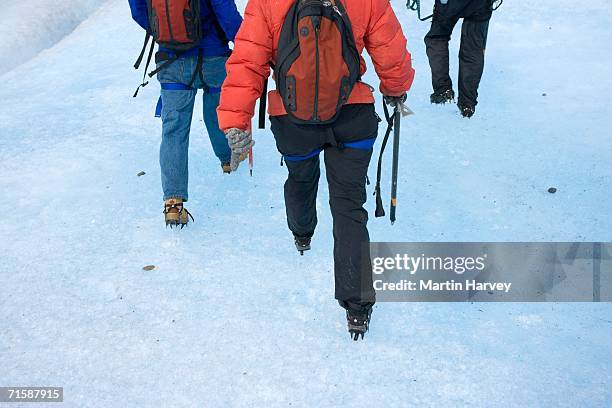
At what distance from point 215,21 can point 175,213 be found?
4.41 ft

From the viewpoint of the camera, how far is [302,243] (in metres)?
3.43

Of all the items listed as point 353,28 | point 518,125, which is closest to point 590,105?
point 518,125

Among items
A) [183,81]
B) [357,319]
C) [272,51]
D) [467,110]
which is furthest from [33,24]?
[357,319]

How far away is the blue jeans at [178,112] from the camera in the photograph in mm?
3555

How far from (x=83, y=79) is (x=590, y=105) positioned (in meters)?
5.78

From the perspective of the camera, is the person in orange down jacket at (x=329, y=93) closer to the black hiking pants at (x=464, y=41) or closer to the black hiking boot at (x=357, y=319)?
the black hiking boot at (x=357, y=319)

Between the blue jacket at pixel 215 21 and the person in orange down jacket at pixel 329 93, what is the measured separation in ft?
3.50

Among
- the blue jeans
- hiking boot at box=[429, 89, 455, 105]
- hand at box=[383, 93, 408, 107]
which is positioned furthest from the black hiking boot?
hiking boot at box=[429, 89, 455, 105]

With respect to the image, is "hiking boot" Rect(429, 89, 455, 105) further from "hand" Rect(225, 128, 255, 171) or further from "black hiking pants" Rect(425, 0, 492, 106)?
"hand" Rect(225, 128, 255, 171)

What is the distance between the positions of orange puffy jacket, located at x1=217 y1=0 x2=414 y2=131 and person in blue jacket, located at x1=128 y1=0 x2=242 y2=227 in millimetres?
1104

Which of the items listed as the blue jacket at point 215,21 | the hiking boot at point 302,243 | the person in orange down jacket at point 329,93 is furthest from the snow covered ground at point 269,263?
the blue jacket at point 215,21

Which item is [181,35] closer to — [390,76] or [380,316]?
[390,76]

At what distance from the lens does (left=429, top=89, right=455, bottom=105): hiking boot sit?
533 centimetres

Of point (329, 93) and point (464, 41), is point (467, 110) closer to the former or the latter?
point (464, 41)
